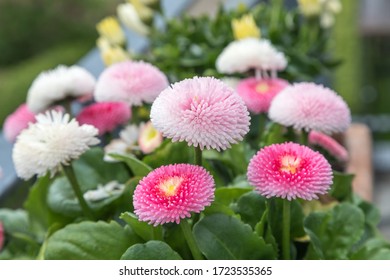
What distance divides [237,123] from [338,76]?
10.7ft

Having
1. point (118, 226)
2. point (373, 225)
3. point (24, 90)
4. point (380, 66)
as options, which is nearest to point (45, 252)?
point (118, 226)

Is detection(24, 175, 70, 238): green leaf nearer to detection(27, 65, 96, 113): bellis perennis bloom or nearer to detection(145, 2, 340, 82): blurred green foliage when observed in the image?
detection(27, 65, 96, 113): bellis perennis bloom

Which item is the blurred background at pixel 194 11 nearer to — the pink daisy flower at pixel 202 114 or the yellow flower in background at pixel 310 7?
the yellow flower in background at pixel 310 7

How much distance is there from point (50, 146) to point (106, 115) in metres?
0.19

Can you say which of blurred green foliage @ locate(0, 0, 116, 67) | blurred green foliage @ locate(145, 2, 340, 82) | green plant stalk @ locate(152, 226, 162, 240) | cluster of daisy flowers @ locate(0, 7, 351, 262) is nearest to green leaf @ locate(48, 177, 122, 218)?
cluster of daisy flowers @ locate(0, 7, 351, 262)

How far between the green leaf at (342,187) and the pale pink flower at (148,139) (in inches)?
A: 7.9

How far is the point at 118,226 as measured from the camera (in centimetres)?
72

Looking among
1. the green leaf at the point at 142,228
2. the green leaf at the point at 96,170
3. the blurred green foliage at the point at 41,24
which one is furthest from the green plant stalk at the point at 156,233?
the blurred green foliage at the point at 41,24

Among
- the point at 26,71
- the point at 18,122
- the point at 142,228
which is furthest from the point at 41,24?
the point at 142,228

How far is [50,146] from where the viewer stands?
28.5 inches

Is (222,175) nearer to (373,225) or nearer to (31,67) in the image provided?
(373,225)

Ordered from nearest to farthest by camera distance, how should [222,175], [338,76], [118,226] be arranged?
[118,226] < [222,175] < [338,76]
